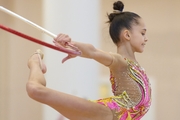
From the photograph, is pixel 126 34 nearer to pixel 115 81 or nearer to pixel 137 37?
pixel 137 37

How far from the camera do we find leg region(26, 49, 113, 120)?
1.76 metres

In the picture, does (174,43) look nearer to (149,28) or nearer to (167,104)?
(149,28)

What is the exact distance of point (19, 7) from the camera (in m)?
4.46

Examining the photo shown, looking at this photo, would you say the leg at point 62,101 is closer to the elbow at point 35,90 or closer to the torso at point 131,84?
the elbow at point 35,90

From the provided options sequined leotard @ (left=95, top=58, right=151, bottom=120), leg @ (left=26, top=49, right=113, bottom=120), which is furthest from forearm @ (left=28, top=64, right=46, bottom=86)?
sequined leotard @ (left=95, top=58, right=151, bottom=120)

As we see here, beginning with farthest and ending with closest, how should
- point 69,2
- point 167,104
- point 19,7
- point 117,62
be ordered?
point 19,7
point 167,104
point 69,2
point 117,62

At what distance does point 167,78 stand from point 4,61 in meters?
1.66

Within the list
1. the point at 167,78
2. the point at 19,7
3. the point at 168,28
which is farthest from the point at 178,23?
the point at 19,7

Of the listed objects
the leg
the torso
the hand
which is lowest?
the leg

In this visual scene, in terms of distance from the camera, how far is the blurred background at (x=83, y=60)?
2.61m

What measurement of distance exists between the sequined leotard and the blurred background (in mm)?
590

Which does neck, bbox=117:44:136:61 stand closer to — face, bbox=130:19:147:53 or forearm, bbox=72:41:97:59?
face, bbox=130:19:147:53

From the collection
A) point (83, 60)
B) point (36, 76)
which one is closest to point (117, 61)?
point (36, 76)

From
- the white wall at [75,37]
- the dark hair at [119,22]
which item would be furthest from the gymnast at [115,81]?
the white wall at [75,37]
